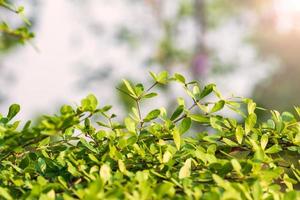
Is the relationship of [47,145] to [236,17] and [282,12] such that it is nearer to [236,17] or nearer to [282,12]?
[282,12]

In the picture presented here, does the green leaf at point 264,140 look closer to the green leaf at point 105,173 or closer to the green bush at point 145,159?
the green bush at point 145,159

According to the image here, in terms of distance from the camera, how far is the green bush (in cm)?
189

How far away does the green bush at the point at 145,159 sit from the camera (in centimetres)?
189

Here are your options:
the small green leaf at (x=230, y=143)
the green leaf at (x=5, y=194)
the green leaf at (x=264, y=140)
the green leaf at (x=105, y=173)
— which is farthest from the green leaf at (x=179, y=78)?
the green leaf at (x=5, y=194)

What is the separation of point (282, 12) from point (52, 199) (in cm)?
2250

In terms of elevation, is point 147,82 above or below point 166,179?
above

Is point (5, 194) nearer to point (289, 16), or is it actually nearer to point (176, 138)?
point (176, 138)

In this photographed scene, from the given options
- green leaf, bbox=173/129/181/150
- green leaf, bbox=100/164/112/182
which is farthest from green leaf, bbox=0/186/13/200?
green leaf, bbox=173/129/181/150

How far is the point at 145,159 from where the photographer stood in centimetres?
225

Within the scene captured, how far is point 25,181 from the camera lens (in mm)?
2094

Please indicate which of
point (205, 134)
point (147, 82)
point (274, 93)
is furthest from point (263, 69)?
point (205, 134)

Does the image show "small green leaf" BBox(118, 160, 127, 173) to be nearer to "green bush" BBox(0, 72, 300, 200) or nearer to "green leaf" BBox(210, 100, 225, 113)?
"green bush" BBox(0, 72, 300, 200)

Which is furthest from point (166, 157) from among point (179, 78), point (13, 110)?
point (13, 110)

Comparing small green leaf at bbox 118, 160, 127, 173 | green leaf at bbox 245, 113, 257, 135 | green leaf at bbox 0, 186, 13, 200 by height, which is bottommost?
green leaf at bbox 0, 186, 13, 200
